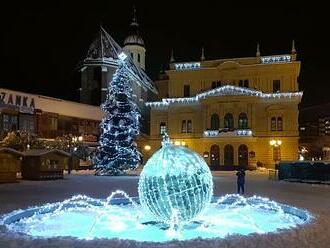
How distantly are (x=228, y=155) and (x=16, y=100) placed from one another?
26858 millimetres

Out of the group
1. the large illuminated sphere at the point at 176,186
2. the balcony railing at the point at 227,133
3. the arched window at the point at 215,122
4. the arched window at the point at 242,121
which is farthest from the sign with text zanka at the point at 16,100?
the large illuminated sphere at the point at 176,186

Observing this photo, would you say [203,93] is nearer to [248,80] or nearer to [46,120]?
[248,80]

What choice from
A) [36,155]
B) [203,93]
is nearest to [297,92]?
[203,93]

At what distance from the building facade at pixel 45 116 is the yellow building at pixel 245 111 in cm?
1196

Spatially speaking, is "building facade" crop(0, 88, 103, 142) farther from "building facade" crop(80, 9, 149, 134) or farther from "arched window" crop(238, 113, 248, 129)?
"arched window" crop(238, 113, 248, 129)

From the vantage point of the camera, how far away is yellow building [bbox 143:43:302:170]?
63031 millimetres

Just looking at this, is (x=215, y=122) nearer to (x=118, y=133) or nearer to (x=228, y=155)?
(x=228, y=155)

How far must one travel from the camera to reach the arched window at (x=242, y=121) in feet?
211

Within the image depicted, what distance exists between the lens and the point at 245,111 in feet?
210

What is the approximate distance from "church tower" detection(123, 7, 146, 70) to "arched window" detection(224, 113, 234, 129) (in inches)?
1205

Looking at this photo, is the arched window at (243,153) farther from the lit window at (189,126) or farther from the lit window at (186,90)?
the lit window at (186,90)

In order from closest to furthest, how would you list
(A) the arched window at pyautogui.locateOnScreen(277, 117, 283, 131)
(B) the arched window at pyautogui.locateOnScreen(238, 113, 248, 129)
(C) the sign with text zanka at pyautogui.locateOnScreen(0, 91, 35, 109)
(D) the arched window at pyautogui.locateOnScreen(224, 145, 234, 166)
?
(C) the sign with text zanka at pyautogui.locateOnScreen(0, 91, 35, 109), (D) the arched window at pyautogui.locateOnScreen(224, 145, 234, 166), (A) the arched window at pyautogui.locateOnScreen(277, 117, 283, 131), (B) the arched window at pyautogui.locateOnScreen(238, 113, 248, 129)

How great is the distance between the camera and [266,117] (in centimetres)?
6438

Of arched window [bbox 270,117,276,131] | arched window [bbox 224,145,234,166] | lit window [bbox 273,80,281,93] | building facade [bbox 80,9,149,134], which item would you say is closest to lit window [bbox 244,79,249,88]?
lit window [bbox 273,80,281,93]
